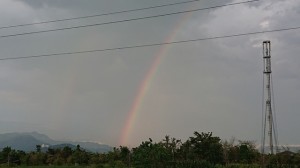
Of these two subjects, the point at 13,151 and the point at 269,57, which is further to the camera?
the point at 13,151

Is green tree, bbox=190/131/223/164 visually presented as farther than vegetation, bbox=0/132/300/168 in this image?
Yes

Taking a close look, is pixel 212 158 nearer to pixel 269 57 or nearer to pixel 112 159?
pixel 269 57

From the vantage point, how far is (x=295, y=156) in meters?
16.0

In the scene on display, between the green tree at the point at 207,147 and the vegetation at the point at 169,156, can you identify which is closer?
the vegetation at the point at 169,156

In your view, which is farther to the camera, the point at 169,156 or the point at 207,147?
the point at 207,147

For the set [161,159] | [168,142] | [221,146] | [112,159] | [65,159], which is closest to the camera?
[161,159]

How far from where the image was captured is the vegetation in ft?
47.9

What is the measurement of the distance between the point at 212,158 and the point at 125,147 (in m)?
7.27

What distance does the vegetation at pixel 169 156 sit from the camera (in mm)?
14609

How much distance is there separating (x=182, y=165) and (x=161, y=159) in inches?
31.2

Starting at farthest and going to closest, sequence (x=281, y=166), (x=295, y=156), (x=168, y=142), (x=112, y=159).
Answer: (x=112, y=159)
(x=168, y=142)
(x=295, y=156)
(x=281, y=166)

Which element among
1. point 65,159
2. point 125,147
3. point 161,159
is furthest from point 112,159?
point 161,159

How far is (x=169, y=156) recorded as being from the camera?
15008 mm

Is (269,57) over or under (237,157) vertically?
over
